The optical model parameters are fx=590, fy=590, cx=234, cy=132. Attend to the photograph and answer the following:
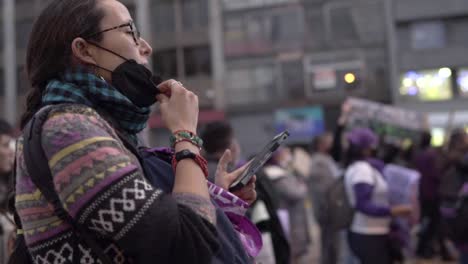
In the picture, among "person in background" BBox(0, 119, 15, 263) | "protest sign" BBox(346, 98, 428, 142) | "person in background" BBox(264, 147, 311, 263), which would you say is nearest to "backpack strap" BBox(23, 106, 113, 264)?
"person in background" BBox(0, 119, 15, 263)

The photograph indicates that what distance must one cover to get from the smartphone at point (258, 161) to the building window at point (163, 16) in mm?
26558

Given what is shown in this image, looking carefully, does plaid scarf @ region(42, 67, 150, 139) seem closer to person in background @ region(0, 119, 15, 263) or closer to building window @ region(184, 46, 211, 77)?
person in background @ region(0, 119, 15, 263)

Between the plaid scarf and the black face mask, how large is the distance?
2 centimetres

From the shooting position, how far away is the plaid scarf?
141 centimetres

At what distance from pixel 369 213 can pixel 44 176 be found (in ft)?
13.6

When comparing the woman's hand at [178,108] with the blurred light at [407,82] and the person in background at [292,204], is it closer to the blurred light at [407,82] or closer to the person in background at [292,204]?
the person in background at [292,204]

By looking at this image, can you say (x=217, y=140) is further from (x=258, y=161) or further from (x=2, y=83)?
(x=2, y=83)

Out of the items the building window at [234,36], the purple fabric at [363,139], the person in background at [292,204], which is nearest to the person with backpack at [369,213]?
the purple fabric at [363,139]

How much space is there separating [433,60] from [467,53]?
4.22ft

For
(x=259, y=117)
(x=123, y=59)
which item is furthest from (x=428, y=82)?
(x=123, y=59)

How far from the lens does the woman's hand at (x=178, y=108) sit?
4.82 ft

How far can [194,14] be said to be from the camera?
1080 inches

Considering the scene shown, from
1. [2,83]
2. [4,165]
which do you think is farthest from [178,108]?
[2,83]

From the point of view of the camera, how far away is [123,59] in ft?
4.93
